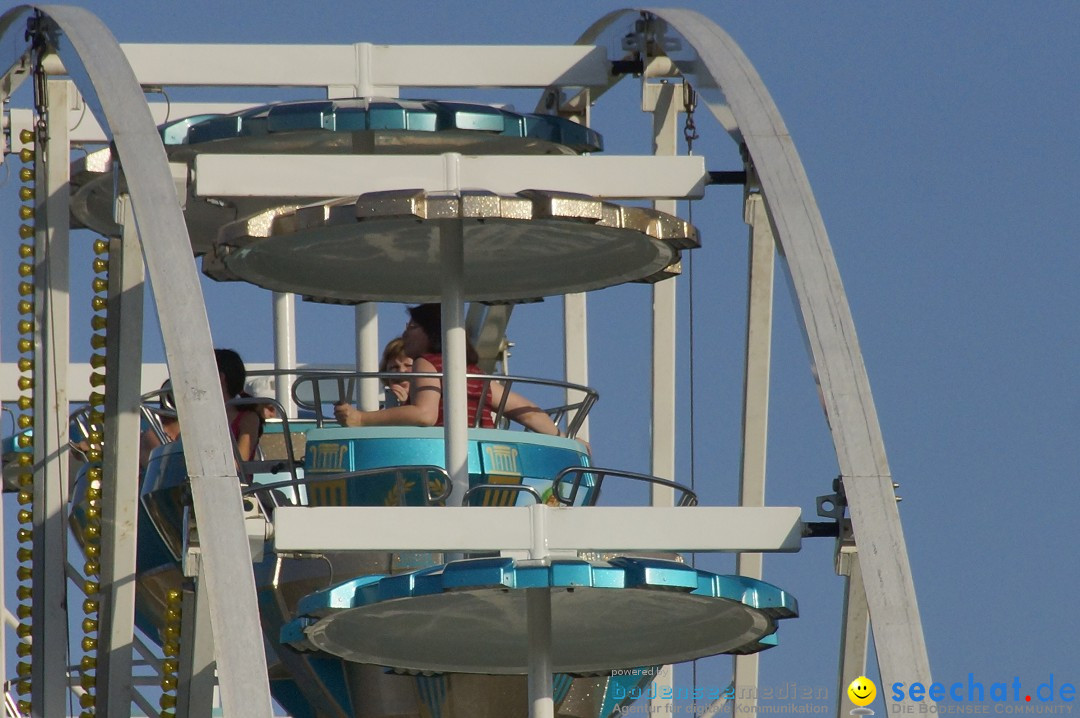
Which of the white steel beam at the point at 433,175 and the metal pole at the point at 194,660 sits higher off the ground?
the white steel beam at the point at 433,175

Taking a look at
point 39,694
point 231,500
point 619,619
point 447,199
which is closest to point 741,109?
point 447,199

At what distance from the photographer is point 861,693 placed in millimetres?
19734

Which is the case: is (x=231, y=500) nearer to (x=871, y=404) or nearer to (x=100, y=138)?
(x=871, y=404)

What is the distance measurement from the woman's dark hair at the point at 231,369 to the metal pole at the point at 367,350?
388 centimetres

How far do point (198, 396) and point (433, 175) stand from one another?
Answer: 3053 millimetres

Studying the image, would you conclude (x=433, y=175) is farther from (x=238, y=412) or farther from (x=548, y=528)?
(x=238, y=412)

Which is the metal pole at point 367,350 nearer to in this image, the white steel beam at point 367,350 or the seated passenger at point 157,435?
the white steel beam at point 367,350

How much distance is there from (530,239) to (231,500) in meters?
5.23

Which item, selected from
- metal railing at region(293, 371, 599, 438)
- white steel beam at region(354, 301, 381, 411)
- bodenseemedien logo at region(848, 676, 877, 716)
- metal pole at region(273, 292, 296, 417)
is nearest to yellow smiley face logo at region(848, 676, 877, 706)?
bodenseemedien logo at region(848, 676, 877, 716)

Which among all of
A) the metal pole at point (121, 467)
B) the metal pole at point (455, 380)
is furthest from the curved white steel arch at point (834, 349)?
the metal pole at point (121, 467)

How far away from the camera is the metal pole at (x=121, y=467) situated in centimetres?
1995

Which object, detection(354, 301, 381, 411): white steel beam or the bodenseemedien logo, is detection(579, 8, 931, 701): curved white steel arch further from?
detection(354, 301, 381, 411): white steel beam

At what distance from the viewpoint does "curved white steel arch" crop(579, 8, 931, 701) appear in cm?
1625

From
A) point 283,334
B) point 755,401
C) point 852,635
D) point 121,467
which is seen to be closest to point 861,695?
point 852,635
